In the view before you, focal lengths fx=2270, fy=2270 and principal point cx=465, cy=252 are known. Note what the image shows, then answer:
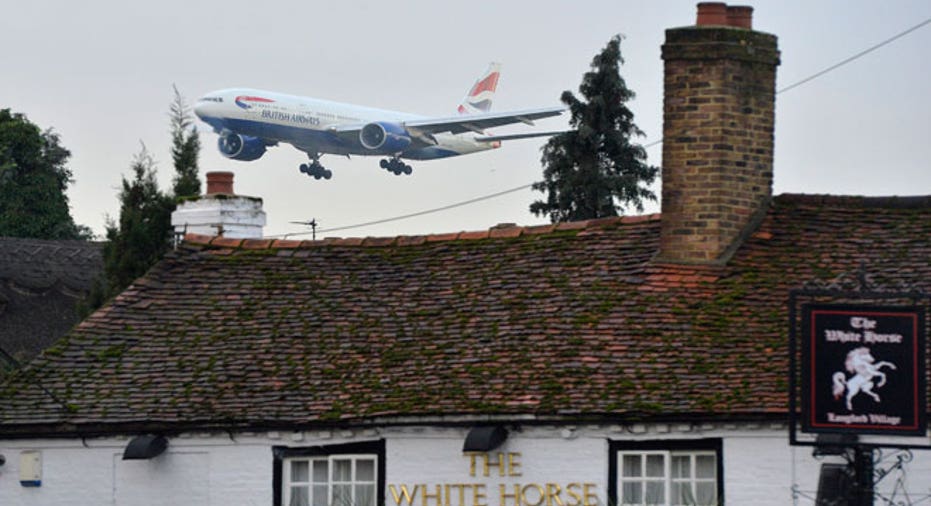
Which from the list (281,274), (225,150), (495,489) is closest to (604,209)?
(225,150)

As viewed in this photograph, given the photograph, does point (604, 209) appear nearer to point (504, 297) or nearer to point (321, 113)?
point (321, 113)

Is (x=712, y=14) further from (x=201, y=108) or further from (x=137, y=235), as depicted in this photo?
(x=201, y=108)

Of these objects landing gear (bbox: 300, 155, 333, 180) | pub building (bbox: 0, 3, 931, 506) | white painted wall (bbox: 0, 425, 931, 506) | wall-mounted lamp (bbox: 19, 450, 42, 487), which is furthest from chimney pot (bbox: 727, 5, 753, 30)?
landing gear (bbox: 300, 155, 333, 180)

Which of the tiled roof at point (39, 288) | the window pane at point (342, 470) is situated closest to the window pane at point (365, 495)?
the window pane at point (342, 470)

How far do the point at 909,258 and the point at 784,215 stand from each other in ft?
6.74

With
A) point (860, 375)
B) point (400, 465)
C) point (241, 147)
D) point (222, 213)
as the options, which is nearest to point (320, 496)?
point (400, 465)

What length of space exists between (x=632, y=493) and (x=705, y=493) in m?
0.80

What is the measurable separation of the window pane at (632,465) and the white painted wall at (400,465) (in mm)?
225

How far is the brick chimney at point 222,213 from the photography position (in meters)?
30.9

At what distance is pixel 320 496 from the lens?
24828mm

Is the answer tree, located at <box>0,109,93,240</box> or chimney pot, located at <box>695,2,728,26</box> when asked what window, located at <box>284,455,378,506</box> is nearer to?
chimney pot, located at <box>695,2,728,26</box>

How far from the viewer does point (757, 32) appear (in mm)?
26766

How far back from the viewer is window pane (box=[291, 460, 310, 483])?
2486cm

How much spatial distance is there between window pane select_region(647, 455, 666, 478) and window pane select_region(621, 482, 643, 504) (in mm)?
175
